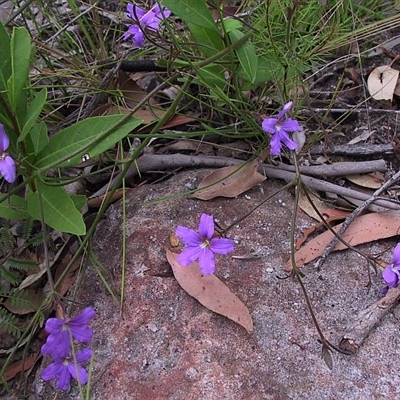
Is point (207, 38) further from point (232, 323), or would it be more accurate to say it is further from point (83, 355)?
point (83, 355)

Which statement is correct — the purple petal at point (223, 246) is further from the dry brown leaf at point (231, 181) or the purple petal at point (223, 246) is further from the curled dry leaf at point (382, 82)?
the curled dry leaf at point (382, 82)

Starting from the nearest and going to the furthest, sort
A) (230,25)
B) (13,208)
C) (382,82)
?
(13,208), (230,25), (382,82)

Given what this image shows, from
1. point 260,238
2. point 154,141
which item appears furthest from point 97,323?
point 154,141

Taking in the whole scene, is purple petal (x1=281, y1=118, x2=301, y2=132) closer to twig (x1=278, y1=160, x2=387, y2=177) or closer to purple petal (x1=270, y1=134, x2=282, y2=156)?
purple petal (x1=270, y1=134, x2=282, y2=156)

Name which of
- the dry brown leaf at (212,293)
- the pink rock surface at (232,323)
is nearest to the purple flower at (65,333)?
the pink rock surface at (232,323)

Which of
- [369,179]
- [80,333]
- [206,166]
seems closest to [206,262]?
[80,333]

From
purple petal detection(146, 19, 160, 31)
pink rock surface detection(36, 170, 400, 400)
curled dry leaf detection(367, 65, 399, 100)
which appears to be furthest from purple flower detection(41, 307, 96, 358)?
curled dry leaf detection(367, 65, 399, 100)
